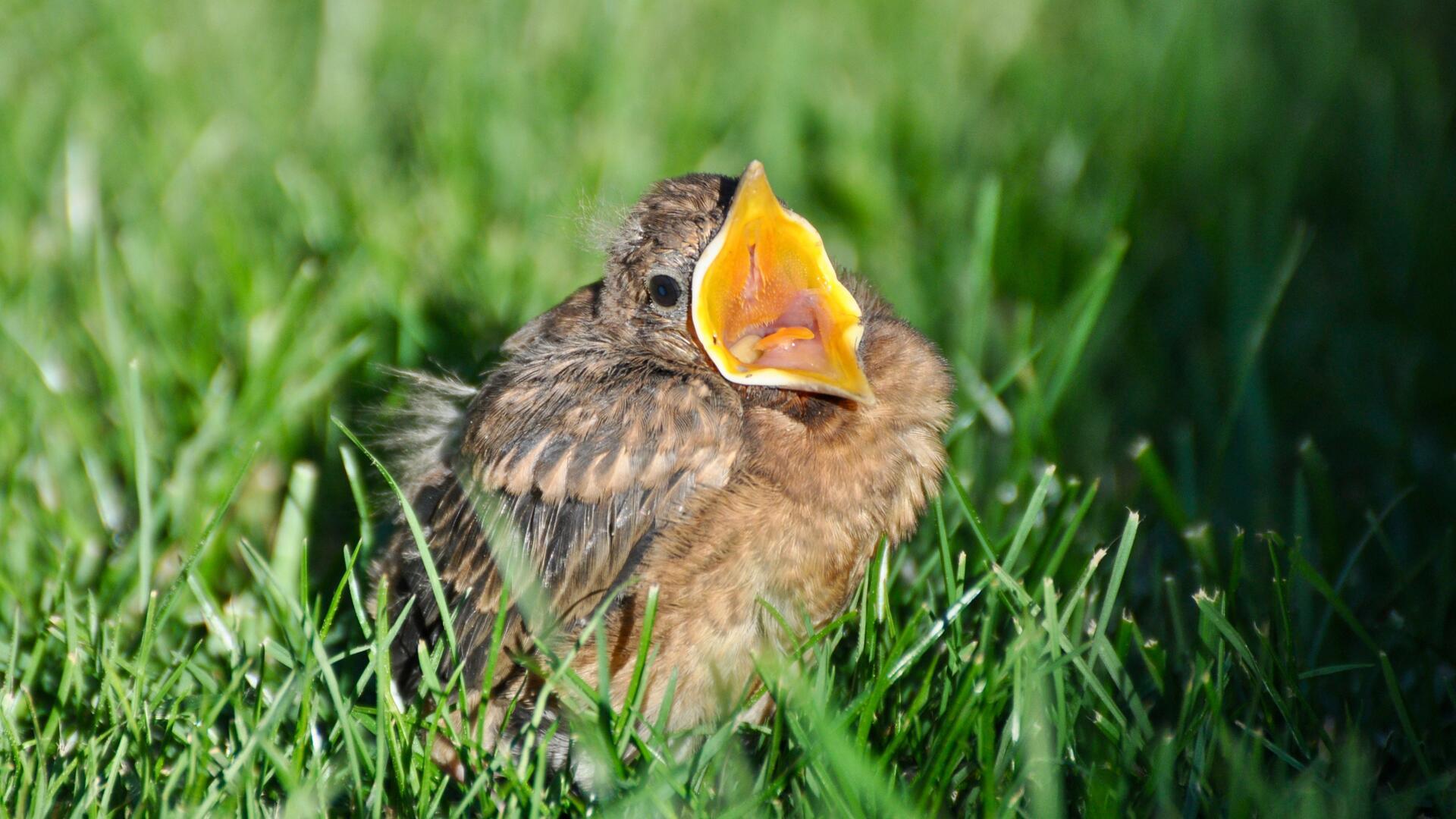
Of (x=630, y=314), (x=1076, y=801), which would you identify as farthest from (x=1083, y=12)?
(x=1076, y=801)

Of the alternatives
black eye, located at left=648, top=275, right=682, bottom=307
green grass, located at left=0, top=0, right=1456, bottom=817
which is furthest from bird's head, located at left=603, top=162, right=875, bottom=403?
green grass, located at left=0, top=0, right=1456, bottom=817

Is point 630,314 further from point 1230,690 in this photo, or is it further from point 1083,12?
point 1083,12

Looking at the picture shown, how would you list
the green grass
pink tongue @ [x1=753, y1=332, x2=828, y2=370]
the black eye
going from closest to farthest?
the green grass → pink tongue @ [x1=753, y1=332, x2=828, y2=370] → the black eye

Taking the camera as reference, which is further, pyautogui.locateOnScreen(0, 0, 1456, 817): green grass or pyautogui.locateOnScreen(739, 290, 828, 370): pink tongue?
pyautogui.locateOnScreen(739, 290, 828, 370): pink tongue

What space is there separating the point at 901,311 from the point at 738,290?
57.0 inches

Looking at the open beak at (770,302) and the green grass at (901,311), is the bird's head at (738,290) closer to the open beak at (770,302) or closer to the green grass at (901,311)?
the open beak at (770,302)

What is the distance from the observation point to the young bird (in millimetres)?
1922

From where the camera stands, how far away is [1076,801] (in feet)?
5.87

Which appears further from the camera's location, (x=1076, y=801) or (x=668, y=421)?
(x=668, y=421)

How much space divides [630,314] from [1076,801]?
1106 mm

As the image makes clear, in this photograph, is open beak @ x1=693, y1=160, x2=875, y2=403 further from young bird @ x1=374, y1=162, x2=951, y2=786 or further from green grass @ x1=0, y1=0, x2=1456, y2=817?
green grass @ x1=0, y1=0, x2=1456, y2=817

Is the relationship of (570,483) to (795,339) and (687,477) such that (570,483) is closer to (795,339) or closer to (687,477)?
(687,477)

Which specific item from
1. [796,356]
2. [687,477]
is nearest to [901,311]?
[796,356]

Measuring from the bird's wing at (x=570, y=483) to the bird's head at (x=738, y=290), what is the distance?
0.09 metres
